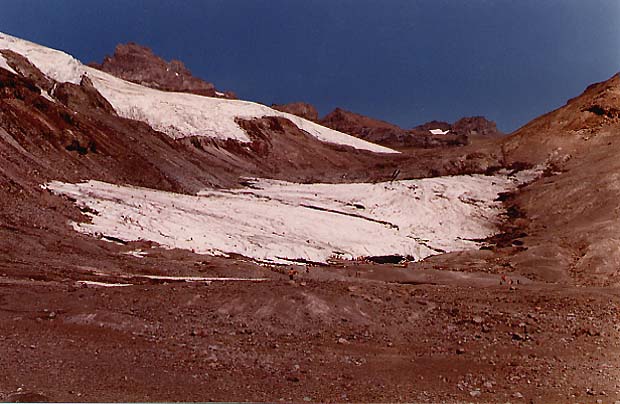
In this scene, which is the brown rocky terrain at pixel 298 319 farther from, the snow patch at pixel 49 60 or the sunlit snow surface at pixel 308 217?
the snow patch at pixel 49 60

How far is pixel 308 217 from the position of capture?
24328mm

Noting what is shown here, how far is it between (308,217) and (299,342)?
1465cm

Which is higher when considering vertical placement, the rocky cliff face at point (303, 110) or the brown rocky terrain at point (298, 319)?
the rocky cliff face at point (303, 110)

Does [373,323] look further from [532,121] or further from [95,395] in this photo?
[532,121]

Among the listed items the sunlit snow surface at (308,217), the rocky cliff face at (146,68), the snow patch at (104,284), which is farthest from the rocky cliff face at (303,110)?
the snow patch at (104,284)

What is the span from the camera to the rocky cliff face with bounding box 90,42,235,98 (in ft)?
324

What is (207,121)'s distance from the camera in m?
44.5

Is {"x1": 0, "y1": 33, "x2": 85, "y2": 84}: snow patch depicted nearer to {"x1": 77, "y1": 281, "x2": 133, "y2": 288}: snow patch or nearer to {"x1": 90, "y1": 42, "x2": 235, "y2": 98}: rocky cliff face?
{"x1": 77, "y1": 281, "x2": 133, "y2": 288}: snow patch

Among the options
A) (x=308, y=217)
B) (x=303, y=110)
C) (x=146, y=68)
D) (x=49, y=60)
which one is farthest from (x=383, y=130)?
(x=308, y=217)

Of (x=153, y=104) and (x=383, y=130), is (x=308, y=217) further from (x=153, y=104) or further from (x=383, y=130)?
(x=383, y=130)

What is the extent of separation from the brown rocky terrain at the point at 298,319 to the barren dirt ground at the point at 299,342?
0.11ft

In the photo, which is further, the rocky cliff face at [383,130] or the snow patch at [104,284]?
the rocky cliff face at [383,130]

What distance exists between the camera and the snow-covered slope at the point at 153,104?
40156 mm

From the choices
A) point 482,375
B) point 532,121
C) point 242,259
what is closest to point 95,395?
point 482,375
